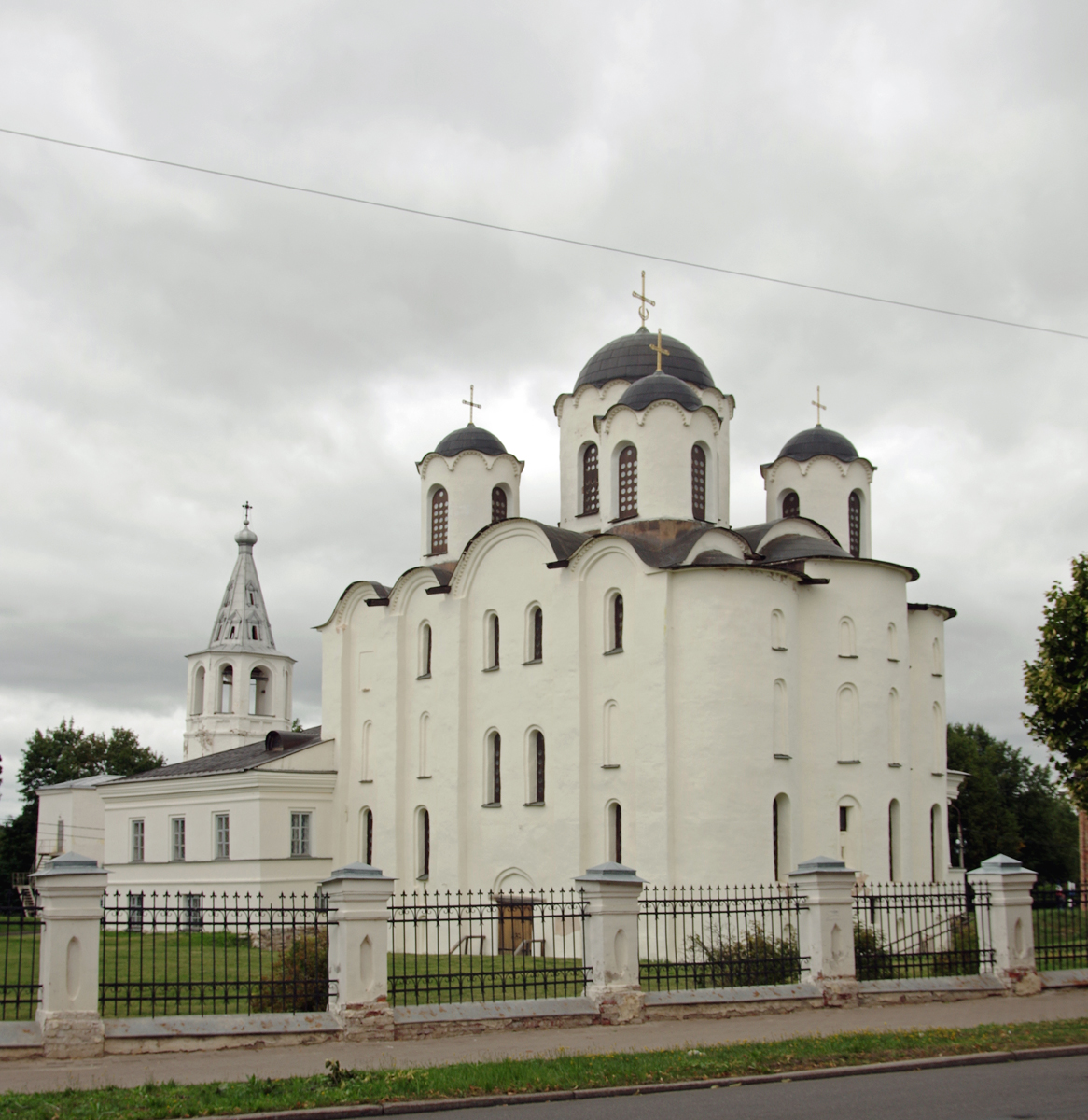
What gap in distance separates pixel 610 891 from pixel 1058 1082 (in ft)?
16.0

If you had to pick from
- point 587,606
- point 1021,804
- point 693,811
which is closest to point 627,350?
point 587,606

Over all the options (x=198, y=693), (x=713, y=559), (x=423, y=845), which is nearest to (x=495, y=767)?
(x=423, y=845)

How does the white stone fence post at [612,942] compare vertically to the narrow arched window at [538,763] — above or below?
below

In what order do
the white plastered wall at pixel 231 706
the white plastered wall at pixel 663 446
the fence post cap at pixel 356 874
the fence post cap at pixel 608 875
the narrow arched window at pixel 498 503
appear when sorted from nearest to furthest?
the fence post cap at pixel 356 874 < the fence post cap at pixel 608 875 < the white plastered wall at pixel 663 446 < the narrow arched window at pixel 498 503 < the white plastered wall at pixel 231 706

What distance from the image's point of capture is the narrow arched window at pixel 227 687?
159 ft

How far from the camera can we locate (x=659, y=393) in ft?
92.9

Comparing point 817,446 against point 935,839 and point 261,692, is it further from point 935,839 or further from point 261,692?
point 261,692

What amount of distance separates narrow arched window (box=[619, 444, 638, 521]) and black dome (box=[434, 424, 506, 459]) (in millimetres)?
5703

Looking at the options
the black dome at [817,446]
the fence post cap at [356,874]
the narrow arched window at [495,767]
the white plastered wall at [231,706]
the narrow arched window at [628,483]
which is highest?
the black dome at [817,446]

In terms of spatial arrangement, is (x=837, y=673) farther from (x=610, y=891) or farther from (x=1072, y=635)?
(x=610, y=891)

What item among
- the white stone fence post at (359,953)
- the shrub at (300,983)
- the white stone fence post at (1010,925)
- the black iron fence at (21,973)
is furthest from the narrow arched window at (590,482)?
Answer: the white stone fence post at (359,953)

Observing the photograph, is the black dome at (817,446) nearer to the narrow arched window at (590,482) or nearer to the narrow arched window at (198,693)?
the narrow arched window at (590,482)

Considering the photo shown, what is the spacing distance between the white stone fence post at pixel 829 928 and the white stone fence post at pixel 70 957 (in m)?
7.78

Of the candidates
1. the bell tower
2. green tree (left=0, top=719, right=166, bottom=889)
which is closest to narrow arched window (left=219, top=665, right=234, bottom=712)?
the bell tower
